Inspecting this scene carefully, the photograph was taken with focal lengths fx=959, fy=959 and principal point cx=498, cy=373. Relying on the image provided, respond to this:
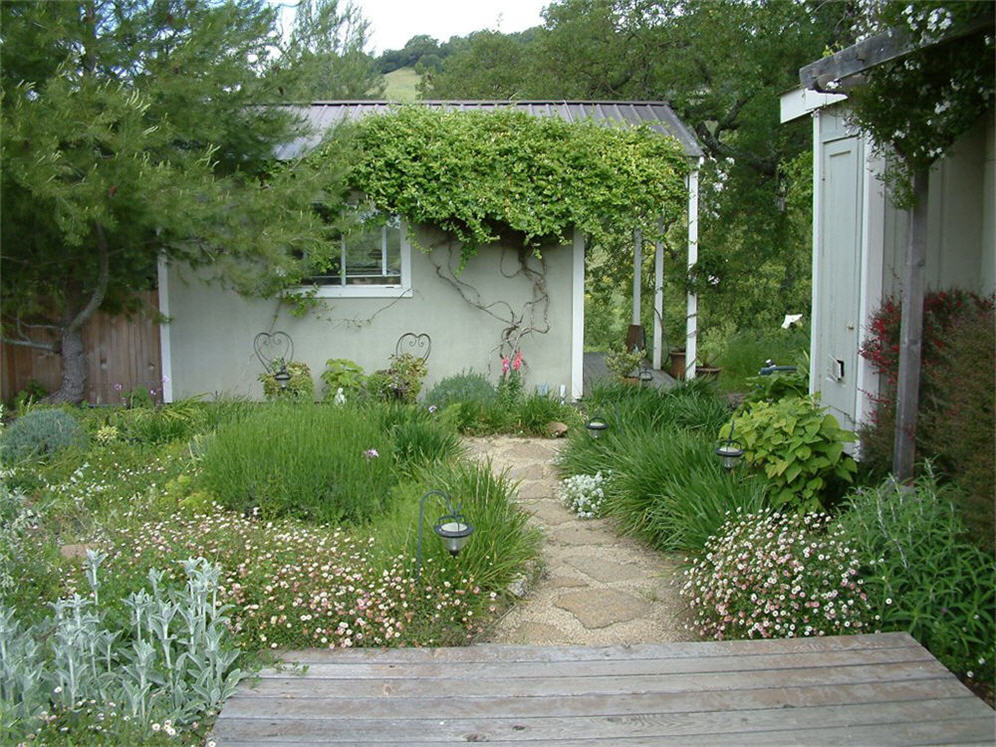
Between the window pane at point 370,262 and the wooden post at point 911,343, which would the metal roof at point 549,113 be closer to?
the window pane at point 370,262

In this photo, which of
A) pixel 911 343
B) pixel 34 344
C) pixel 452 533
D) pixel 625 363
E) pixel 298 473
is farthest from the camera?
pixel 625 363

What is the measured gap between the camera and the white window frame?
10.3 m

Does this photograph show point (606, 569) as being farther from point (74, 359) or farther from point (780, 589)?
point (74, 359)

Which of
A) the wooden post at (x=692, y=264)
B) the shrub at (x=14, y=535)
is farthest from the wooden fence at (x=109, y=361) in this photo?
the wooden post at (x=692, y=264)

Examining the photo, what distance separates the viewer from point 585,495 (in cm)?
649

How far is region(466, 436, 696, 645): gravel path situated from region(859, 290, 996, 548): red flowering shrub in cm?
134

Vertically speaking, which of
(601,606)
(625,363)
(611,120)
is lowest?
(601,606)

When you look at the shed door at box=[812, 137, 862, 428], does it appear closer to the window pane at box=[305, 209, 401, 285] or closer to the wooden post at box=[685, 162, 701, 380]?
the wooden post at box=[685, 162, 701, 380]

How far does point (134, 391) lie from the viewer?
380 inches

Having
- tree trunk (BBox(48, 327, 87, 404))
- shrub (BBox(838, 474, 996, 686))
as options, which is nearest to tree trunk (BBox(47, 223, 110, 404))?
tree trunk (BBox(48, 327, 87, 404))

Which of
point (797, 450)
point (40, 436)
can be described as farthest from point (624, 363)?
point (40, 436)

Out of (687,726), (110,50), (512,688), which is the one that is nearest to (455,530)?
(512,688)

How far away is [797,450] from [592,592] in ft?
4.52

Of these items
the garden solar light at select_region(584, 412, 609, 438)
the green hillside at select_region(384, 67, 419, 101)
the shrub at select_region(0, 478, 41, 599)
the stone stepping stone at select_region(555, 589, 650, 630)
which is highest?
the green hillside at select_region(384, 67, 419, 101)
